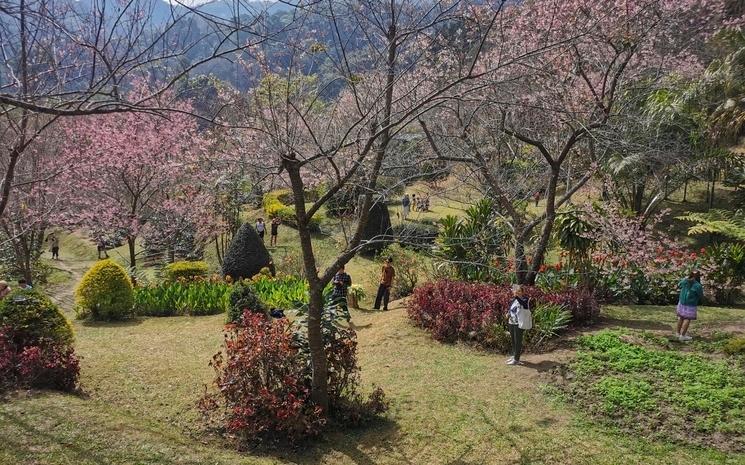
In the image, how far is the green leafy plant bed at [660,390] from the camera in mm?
6020

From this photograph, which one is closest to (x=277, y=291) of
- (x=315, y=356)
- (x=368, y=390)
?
(x=368, y=390)

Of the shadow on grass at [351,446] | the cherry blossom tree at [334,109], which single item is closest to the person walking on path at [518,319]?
the shadow on grass at [351,446]

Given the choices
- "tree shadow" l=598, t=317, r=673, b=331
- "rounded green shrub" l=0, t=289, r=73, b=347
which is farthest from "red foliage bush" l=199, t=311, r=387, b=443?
"tree shadow" l=598, t=317, r=673, b=331

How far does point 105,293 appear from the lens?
11.5 m

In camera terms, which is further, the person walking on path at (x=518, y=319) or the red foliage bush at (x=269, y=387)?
the person walking on path at (x=518, y=319)

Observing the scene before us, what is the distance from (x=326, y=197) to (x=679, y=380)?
5.46 meters

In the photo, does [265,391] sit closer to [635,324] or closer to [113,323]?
[113,323]

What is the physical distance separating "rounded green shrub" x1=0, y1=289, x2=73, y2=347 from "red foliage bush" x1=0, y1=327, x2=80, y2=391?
21 cm

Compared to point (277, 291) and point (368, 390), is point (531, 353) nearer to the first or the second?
point (368, 390)

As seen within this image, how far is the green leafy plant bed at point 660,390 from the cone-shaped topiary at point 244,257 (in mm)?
9739

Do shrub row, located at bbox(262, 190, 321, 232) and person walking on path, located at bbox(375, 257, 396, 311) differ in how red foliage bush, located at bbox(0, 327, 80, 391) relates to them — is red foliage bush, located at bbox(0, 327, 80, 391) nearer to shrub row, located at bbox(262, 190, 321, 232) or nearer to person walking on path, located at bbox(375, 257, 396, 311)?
person walking on path, located at bbox(375, 257, 396, 311)

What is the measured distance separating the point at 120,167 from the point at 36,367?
985 centimetres

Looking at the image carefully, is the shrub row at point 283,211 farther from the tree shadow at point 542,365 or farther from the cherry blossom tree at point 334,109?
the cherry blossom tree at point 334,109

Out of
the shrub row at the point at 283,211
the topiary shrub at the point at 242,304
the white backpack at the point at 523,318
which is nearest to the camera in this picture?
the white backpack at the point at 523,318
